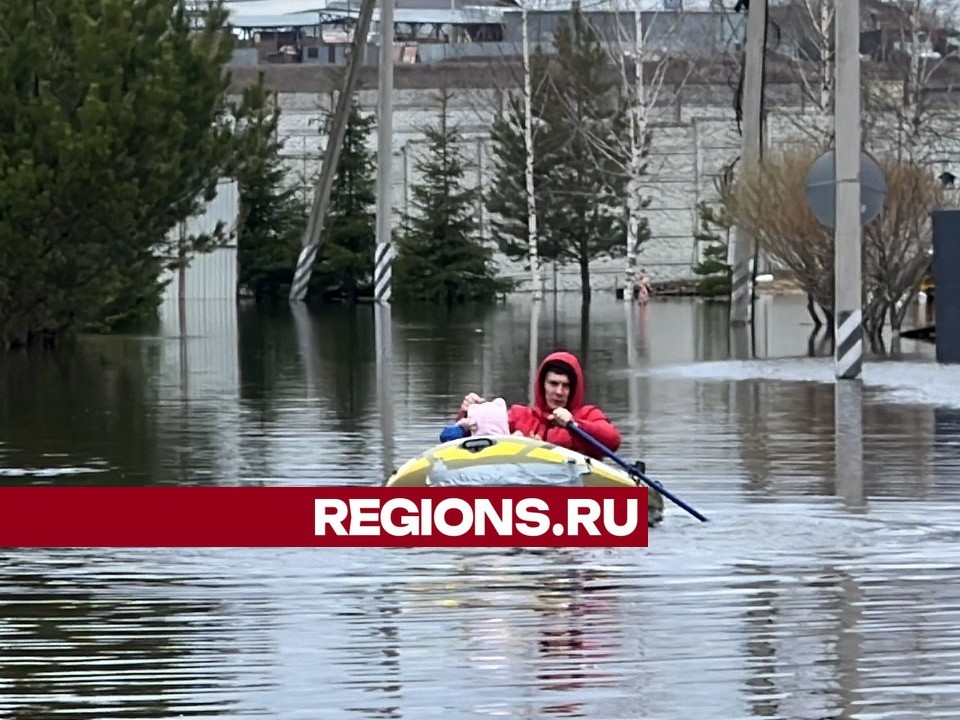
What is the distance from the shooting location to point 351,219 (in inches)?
2940

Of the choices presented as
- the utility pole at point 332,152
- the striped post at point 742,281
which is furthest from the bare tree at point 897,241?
the utility pole at point 332,152

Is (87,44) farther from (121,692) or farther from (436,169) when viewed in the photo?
(436,169)

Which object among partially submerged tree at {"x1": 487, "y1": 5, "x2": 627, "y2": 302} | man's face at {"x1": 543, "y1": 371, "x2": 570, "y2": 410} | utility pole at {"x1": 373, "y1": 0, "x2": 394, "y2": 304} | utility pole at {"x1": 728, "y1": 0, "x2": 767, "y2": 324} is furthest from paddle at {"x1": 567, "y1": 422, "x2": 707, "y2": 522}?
partially submerged tree at {"x1": 487, "y1": 5, "x2": 627, "y2": 302}

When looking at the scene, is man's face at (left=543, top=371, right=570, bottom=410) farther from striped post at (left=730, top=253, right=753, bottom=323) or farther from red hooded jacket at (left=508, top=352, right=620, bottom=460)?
striped post at (left=730, top=253, right=753, bottom=323)

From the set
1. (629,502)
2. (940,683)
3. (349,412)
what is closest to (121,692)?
(940,683)

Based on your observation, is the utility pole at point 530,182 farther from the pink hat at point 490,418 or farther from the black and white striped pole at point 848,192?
the pink hat at point 490,418

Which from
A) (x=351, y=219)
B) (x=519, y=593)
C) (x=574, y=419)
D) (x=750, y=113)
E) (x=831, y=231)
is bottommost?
(x=519, y=593)

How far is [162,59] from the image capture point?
36.8m

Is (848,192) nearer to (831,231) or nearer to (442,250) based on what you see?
(831,231)

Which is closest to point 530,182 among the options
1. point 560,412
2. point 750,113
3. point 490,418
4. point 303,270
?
point 303,270

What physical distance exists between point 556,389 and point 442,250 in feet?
196

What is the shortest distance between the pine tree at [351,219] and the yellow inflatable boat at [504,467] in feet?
197

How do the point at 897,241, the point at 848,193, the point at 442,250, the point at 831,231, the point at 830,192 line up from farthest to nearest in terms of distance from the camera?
the point at 442,250, the point at 831,231, the point at 897,241, the point at 848,193, the point at 830,192

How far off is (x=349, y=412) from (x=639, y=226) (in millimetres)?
51426
